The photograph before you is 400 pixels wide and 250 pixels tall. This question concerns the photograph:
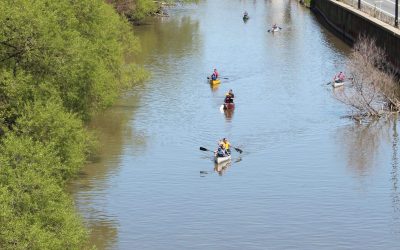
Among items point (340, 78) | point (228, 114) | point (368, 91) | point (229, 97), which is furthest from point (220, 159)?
point (340, 78)

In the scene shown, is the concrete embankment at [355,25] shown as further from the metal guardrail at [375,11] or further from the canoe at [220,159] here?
the canoe at [220,159]

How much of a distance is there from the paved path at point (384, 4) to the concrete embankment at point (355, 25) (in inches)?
100

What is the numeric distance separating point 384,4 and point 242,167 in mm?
51219

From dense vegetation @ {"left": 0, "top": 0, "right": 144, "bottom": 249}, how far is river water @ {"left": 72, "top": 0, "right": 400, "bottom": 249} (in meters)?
2.93

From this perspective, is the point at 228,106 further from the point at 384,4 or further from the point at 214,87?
the point at 384,4

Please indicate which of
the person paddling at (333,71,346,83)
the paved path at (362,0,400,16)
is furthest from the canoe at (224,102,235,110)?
the paved path at (362,0,400,16)

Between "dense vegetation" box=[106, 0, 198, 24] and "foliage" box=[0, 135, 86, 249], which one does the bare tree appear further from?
"dense vegetation" box=[106, 0, 198, 24]

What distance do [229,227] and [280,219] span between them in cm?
220

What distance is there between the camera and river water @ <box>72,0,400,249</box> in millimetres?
37125

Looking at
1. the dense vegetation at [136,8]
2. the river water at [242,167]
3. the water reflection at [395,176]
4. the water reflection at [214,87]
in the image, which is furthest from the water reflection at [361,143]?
the dense vegetation at [136,8]

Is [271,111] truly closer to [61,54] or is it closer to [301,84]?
[301,84]

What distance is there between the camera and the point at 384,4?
3674 inches

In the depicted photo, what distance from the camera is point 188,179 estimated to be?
144 feet

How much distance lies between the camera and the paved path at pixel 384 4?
286 feet
